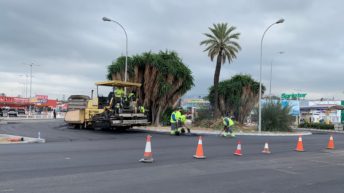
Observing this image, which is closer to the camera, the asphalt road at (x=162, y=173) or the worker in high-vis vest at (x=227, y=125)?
the asphalt road at (x=162, y=173)

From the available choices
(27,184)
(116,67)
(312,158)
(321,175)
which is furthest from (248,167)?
(116,67)

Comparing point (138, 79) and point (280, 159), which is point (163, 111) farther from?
point (280, 159)

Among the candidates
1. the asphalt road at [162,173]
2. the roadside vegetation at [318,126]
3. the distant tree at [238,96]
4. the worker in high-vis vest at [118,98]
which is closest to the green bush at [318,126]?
the roadside vegetation at [318,126]

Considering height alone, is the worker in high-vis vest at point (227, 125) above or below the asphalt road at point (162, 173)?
above

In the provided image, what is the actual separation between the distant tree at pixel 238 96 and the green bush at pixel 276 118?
8.84 m

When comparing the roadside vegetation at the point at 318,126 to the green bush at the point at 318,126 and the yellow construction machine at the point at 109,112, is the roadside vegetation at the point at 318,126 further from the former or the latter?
the yellow construction machine at the point at 109,112

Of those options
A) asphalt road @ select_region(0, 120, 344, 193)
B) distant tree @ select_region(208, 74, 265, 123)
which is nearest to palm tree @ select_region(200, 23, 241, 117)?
distant tree @ select_region(208, 74, 265, 123)

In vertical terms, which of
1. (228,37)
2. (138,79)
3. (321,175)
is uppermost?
(228,37)

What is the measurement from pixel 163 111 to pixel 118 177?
26789 mm

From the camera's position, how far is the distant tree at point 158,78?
33.9 metres

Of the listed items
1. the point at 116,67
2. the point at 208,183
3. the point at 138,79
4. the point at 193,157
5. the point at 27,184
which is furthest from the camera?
the point at 116,67

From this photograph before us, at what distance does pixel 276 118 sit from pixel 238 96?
12.8 metres

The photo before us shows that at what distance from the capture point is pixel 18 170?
9.53 m

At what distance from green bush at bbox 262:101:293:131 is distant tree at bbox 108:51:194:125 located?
7.51m
